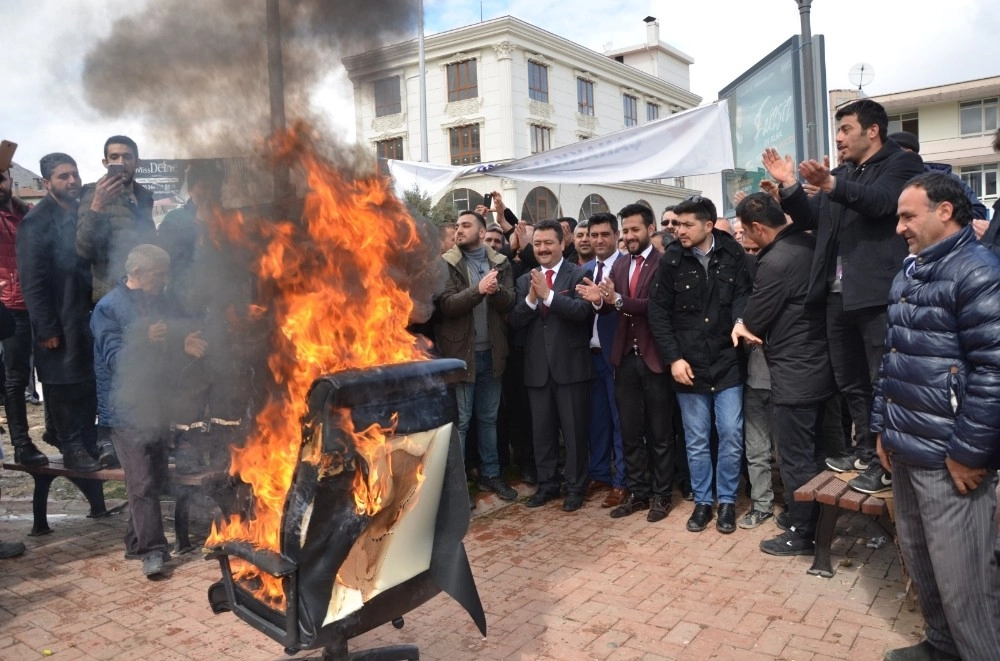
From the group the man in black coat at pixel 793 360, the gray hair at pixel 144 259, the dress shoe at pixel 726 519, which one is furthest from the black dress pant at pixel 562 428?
the gray hair at pixel 144 259

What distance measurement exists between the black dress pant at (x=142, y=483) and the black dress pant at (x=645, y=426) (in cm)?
382

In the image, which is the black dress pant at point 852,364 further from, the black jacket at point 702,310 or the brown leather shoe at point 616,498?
the brown leather shoe at point 616,498

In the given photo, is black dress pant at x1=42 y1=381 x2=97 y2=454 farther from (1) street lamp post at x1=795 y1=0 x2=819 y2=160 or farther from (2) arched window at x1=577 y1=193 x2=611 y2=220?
(2) arched window at x1=577 y1=193 x2=611 y2=220

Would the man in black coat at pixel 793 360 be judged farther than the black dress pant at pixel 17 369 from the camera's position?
No

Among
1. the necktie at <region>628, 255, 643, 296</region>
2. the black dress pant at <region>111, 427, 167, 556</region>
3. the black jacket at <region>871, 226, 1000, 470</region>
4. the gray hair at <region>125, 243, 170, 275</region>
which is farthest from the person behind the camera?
the necktie at <region>628, 255, 643, 296</region>

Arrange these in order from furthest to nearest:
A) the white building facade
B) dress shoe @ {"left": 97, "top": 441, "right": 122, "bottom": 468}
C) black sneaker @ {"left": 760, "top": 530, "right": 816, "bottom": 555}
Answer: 1. the white building facade
2. dress shoe @ {"left": 97, "top": 441, "right": 122, "bottom": 468}
3. black sneaker @ {"left": 760, "top": 530, "right": 816, "bottom": 555}

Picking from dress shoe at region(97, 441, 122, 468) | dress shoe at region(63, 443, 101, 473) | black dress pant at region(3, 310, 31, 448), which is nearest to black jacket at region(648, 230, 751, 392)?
dress shoe at region(97, 441, 122, 468)

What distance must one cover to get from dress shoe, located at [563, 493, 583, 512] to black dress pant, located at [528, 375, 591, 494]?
0.04 m

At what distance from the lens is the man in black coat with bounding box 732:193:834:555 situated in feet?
16.5

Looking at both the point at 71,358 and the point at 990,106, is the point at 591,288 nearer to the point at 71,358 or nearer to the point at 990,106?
the point at 71,358

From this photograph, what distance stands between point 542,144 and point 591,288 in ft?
114

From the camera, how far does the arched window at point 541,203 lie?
37062mm

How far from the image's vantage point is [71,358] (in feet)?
20.2

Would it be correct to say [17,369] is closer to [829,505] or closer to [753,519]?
[753,519]
